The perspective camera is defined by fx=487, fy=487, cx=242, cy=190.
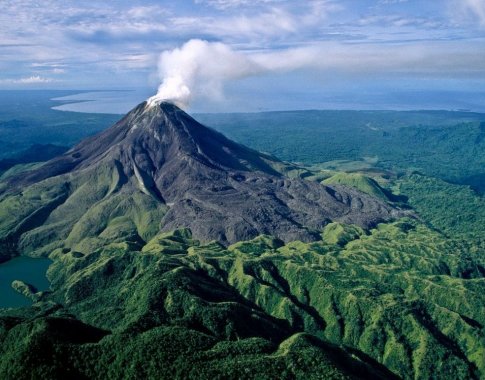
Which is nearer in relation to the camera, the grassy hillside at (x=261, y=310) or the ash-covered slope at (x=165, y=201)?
the grassy hillside at (x=261, y=310)

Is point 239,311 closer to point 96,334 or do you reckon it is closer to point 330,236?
point 96,334

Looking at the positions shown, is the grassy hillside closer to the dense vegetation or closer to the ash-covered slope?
the dense vegetation

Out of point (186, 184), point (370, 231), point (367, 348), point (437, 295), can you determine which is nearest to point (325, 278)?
point (367, 348)

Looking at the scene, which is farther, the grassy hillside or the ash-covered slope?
the ash-covered slope

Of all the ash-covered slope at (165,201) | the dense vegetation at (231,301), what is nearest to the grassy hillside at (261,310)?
the dense vegetation at (231,301)

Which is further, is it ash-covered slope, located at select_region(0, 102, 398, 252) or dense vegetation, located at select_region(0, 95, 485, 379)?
ash-covered slope, located at select_region(0, 102, 398, 252)

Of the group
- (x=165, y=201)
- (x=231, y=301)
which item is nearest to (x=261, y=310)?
(x=231, y=301)

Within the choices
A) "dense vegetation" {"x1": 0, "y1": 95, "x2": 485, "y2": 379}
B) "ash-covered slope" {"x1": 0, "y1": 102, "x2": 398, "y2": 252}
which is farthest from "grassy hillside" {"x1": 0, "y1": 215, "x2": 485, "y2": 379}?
"ash-covered slope" {"x1": 0, "y1": 102, "x2": 398, "y2": 252}

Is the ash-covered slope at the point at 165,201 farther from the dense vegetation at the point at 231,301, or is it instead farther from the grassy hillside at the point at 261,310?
the grassy hillside at the point at 261,310

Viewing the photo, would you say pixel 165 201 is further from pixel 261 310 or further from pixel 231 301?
pixel 231 301
